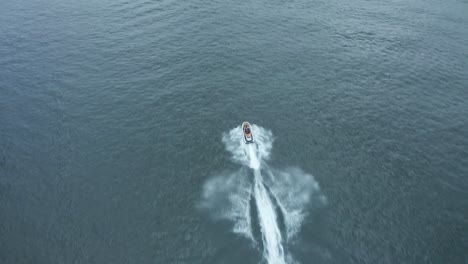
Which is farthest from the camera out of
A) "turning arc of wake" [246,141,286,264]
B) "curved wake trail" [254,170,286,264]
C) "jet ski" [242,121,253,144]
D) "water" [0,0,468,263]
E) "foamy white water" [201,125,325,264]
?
"jet ski" [242,121,253,144]

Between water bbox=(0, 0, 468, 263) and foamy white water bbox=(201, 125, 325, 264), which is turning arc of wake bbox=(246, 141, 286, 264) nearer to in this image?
foamy white water bbox=(201, 125, 325, 264)

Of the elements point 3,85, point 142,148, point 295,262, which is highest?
point 3,85

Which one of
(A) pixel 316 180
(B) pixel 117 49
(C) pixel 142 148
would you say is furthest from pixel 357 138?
(B) pixel 117 49

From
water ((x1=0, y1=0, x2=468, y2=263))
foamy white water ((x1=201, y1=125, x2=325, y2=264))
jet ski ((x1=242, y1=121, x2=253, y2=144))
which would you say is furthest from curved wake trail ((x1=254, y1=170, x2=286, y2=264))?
jet ski ((x1=242, y1=121, x2=253, y2=144))

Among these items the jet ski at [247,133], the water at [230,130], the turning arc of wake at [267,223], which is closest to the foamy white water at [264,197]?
the turning arc of wake at [267,223]

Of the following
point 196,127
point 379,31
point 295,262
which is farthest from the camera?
point 379,31

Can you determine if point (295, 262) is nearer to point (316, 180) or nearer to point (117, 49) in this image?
point (316, 180)
